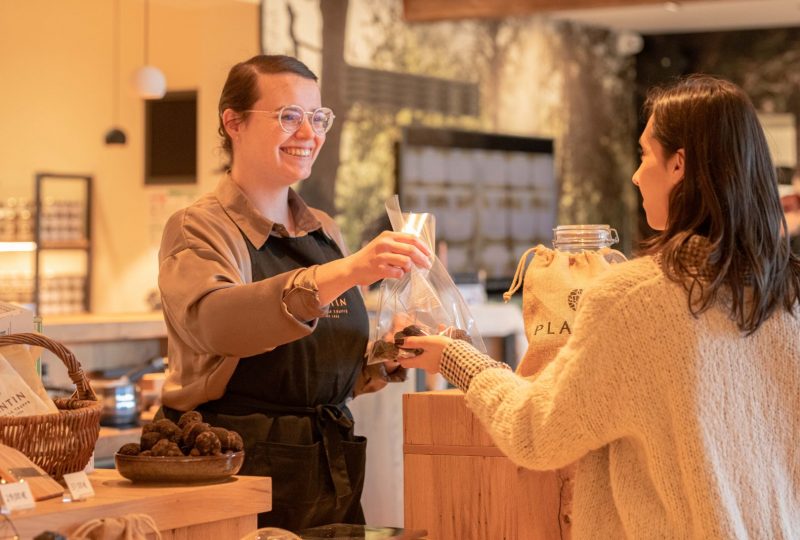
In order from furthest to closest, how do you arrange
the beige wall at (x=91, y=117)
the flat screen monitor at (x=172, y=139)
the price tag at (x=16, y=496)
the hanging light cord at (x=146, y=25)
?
the beige wall at (x=91, y=117) < the hanging light cord at (x=146, y=25) < the flat screen monitor at (x=172, y=139) < the price tag at (x=16, y=496)

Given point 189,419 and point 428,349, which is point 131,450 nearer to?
point 189,419

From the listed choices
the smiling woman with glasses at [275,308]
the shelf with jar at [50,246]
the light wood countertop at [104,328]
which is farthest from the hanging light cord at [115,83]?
the smiling woman with glasses at [275,308]

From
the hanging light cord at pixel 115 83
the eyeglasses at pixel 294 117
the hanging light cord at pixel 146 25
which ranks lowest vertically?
the eyeglasses at pixel 294 117

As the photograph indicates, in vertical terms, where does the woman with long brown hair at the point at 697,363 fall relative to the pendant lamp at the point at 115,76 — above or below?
below

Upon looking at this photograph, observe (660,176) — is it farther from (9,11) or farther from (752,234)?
(9,11)

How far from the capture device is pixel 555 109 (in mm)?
10523

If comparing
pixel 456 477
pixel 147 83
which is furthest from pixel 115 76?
pixel 456 477

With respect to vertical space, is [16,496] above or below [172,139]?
below

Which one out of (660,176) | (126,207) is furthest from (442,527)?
(126,207)

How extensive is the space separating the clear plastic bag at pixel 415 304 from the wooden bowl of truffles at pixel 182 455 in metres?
0.42

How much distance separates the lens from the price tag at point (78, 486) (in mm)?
1680

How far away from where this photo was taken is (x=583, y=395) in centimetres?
165

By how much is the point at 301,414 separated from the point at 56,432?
73cm

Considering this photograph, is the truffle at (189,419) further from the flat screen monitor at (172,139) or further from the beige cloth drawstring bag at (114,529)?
the flat screen monitor at (172,139)
